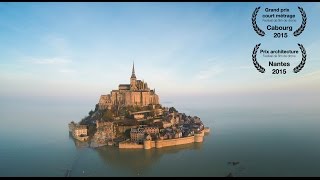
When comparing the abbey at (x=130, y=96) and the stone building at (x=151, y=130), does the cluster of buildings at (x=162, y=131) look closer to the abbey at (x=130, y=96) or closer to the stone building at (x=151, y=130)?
the stone building at (x=151, y=130)

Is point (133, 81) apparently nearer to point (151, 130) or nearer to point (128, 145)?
point (151, 130)

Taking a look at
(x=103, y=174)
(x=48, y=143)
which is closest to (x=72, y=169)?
(x=103, y=174)

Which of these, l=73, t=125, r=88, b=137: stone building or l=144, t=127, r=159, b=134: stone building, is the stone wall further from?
l=73, t=125, r=88, b=137: stone building

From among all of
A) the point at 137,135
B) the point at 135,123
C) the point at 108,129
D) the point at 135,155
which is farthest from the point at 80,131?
the point at 135,155

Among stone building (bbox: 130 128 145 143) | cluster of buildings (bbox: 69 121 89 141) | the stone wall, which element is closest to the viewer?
the stone wall

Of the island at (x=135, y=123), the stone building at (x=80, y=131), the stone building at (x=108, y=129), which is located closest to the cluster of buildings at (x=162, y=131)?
the island at (x=135, y=123)

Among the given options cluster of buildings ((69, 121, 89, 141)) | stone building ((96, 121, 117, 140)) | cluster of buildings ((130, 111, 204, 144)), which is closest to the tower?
cluster of buildings ((130, 111, 204, 144))

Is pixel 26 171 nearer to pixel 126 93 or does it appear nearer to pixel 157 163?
pixel 157 163

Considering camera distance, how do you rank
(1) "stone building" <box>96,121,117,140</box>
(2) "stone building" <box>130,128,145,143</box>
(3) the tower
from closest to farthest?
(2) "stone building" <box>130,128,145,143</box> → (1) "stone building" <box>96,121,117,140</box> → (3) the tower
